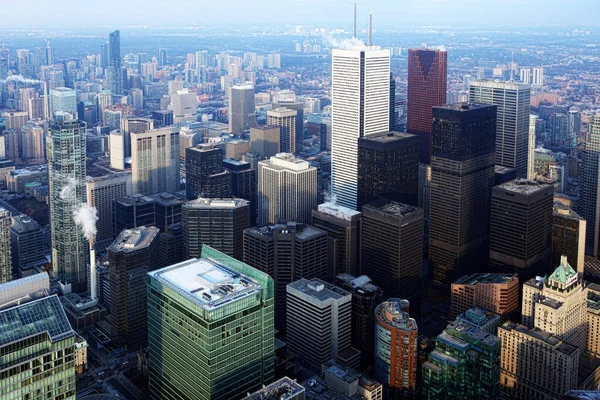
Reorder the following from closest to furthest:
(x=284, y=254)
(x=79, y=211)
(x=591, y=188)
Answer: (x=284, y=254) < (x=79, y=211) < (x=591, y=188)

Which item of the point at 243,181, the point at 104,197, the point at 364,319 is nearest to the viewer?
the point at 364,319


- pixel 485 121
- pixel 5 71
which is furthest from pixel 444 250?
pixel 5 71

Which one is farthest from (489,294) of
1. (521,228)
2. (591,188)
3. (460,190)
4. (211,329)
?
(211,329)

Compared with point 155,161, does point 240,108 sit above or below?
above

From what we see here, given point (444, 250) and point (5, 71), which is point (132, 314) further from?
point (5, 71)

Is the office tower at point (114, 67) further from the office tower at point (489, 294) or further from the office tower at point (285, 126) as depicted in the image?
the office tower at point (489, 294)

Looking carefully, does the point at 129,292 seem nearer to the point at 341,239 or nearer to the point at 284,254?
the point at 284,254

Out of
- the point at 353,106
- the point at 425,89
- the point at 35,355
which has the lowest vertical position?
the point at 35,355
